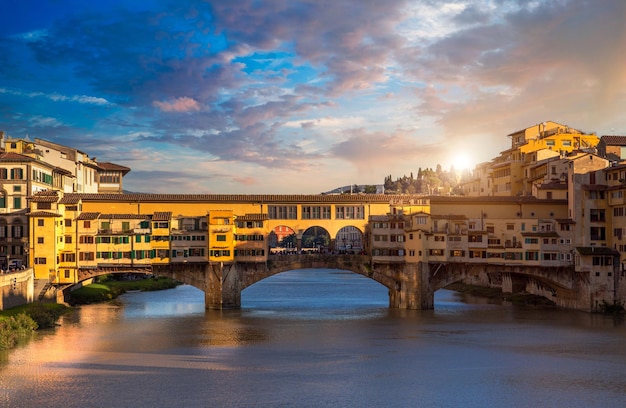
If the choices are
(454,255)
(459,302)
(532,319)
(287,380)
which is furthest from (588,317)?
(287,380)

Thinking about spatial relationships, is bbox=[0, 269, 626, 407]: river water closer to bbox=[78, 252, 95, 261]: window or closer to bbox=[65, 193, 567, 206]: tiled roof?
bbox=[78, 252, 95, 261]: window

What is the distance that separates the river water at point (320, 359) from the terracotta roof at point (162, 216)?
818 cm

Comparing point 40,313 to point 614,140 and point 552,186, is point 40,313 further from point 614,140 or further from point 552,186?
point 614,140

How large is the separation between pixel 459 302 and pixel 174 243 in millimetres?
30550

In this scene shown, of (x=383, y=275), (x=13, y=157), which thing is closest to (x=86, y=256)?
(x=13, y=157)

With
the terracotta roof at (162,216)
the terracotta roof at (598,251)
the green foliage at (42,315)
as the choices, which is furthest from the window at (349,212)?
the green foliage at (42,315)

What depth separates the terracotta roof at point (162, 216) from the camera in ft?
225

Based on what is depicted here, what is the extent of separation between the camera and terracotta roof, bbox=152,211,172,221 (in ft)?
225

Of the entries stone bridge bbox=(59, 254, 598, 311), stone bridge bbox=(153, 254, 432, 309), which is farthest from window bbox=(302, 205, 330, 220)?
stone bridge bbox=(59, 254, 598, 311)

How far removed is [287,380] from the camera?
133 ft

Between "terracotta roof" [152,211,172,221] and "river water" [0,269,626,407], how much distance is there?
8182 mm

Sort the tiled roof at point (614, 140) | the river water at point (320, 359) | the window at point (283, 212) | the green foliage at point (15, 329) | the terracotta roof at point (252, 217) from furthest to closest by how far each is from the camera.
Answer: the tiled roof at point (614, 140), the window at point (283, 212), the terracotta roof at point (252, 217), the green foliage at point (15, 329), the river water at point (320, 359)

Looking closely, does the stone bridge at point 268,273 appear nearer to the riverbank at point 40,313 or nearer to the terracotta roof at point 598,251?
the riverbank at point 40,313

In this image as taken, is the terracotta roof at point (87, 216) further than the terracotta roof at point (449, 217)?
No
